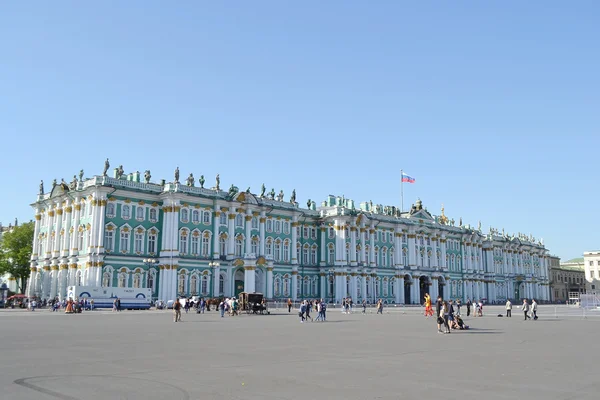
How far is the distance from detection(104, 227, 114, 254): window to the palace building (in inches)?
4.7

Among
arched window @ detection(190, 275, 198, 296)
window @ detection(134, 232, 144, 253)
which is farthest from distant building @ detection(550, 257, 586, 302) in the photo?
window @ detection(134, 232, 144, 253)

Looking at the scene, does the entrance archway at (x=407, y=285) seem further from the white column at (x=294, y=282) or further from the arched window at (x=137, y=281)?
the arched window at (x=137, y=281)

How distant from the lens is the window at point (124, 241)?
2739 inches

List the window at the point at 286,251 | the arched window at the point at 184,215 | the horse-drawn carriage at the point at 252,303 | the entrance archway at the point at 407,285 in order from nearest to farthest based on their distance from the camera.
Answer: the horse-drawn carriage at the point at 252,303, the arched window at the point at 184,215, the window at the point at 286,251, the entrance archway at the point at 407,285

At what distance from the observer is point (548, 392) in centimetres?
1192

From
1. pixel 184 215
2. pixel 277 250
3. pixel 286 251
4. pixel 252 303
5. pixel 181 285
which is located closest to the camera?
pixel 252 303

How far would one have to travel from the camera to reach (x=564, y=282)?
546 feet

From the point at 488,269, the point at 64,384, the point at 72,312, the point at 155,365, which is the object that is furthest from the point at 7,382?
the point at 488,269

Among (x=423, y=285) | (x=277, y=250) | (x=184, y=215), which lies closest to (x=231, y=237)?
(x=184, y=215)

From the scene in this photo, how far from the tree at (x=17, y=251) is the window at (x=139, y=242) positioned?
107 feet

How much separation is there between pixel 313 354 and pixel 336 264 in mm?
72747

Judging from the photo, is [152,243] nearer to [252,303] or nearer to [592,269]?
[252,303]

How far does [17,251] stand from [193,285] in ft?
126

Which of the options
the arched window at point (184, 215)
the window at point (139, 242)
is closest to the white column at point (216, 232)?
the arched window at point (184, 215)
